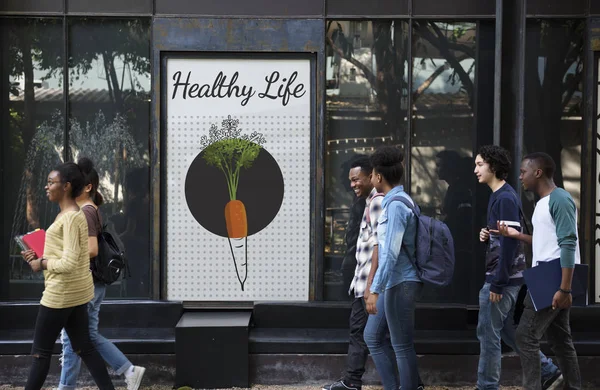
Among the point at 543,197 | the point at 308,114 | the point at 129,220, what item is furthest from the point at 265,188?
the point at 543,197

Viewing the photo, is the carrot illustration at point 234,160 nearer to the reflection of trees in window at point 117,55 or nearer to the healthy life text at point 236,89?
the healthy life text at point 236,89

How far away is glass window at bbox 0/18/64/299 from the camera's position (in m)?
7.79

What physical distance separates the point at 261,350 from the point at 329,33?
10.3 ft

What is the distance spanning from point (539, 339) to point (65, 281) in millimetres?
3420

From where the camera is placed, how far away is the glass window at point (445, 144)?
791 cm

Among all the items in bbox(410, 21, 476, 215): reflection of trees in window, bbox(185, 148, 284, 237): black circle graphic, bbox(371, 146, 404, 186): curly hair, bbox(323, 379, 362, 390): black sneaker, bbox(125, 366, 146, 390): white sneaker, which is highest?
bbox(410, 21, 476, 215): reflection of trees in window

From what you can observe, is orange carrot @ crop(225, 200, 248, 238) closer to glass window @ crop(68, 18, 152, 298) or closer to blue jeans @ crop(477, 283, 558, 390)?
glass window @ crop(68, 18, 152, 298)

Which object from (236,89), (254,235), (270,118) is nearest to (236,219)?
(254,235)

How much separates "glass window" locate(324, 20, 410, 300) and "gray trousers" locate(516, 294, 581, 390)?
236 cm

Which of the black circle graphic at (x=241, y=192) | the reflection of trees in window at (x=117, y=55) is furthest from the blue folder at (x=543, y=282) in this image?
the reflection of trees in window at (x=117, y=55)

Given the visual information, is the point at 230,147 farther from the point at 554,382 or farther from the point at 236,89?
the point at 554,382

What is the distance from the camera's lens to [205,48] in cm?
775

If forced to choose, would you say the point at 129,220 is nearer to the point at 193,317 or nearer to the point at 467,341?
the point at 193,317

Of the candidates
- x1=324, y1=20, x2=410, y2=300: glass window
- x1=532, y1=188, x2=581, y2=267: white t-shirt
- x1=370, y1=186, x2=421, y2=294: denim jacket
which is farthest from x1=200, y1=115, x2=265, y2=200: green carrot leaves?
x1=532, y1=188, x2=581, y2=267: white t-shirt
